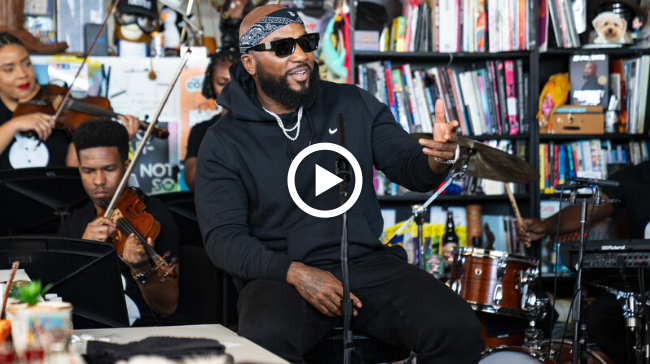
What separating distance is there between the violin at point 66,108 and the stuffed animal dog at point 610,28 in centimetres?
232

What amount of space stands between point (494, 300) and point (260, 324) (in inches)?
62.5

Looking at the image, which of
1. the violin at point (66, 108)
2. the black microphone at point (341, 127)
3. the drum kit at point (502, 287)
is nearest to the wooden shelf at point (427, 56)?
the drum kit at point (502, 287)

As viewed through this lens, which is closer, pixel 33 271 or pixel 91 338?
pixel 91 338

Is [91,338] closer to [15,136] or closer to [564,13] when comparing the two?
[15,136]

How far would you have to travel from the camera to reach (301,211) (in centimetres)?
248

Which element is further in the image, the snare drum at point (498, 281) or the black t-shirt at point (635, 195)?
the black t-shirt at point (635, 195)

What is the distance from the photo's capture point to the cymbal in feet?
11.6

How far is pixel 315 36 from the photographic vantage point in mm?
2609

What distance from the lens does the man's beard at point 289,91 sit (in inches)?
104

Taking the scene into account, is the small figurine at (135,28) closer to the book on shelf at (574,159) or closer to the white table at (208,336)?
the book on shelf at (574,159)

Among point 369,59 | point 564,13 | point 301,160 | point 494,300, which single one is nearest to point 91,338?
point 301,160

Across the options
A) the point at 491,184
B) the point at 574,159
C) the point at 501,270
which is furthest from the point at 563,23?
the point at 501,270

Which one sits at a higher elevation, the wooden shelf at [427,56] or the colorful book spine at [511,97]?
the wooden shelf at [427,56]

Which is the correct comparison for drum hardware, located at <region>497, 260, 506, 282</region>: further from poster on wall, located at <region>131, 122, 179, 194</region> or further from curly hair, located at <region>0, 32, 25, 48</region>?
curly hair, located at <region>0, 32, 25, 48</region>
